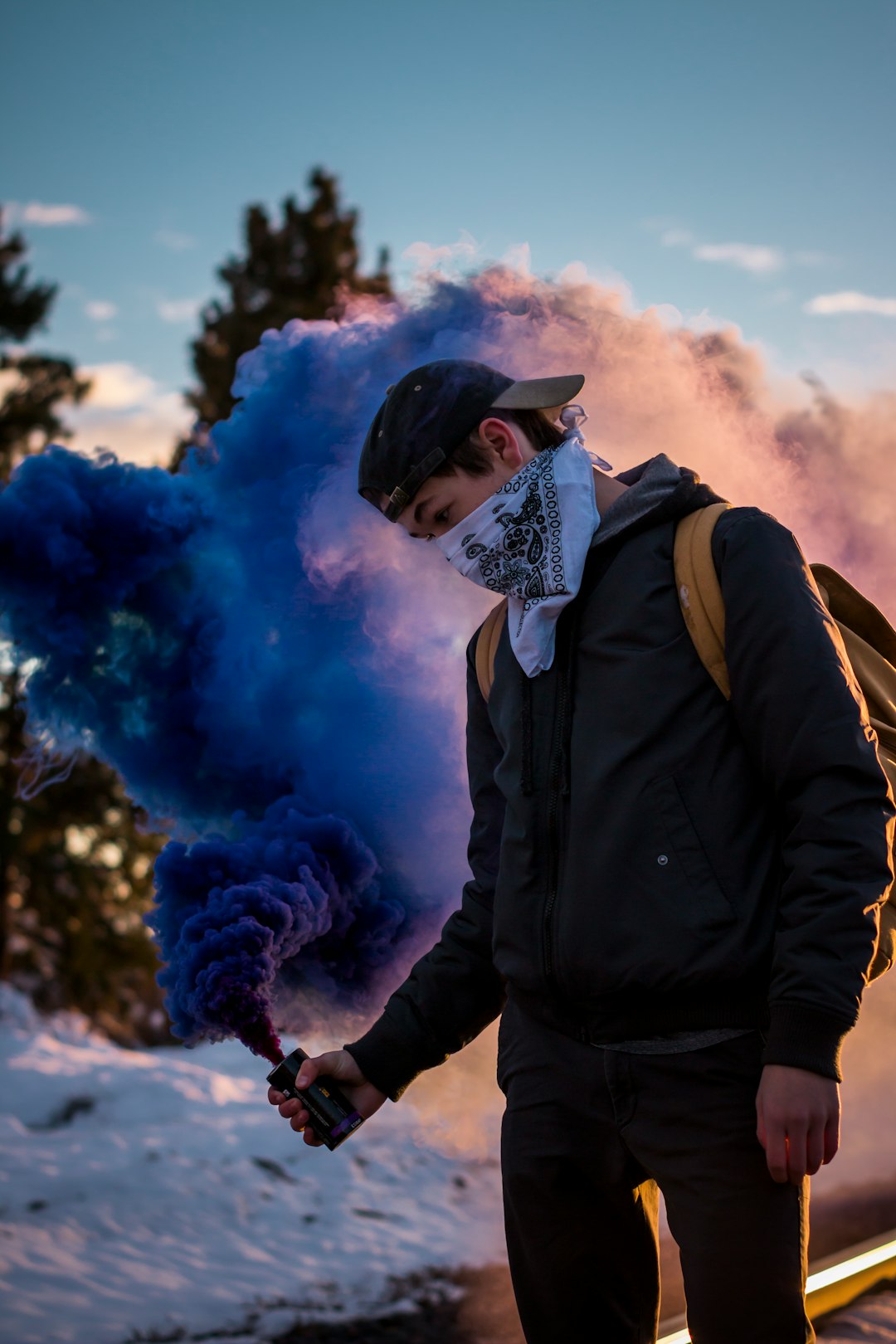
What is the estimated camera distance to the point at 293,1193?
4.83 meters

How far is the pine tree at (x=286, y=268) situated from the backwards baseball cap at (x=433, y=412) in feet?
32.5

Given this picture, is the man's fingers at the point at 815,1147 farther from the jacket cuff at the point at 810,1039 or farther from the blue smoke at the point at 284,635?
the blue smoke at the point at 284,635

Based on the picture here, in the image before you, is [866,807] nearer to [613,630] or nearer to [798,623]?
[798,623]

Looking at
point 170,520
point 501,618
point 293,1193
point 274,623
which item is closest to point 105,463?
point 170,520

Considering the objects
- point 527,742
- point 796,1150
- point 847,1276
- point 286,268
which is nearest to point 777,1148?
point 796,1150

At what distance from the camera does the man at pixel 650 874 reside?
4.79 ft

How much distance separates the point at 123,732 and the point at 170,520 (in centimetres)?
50

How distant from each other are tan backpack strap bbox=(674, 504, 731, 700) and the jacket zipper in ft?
0.74

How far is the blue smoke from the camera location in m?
2.43

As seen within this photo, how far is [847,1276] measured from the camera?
3.09 m

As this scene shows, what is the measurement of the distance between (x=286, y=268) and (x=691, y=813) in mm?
11321

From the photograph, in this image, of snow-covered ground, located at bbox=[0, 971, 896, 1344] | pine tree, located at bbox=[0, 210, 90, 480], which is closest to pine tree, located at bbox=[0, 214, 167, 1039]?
pine tree, located at bbox=[0, 210, 90, 480]

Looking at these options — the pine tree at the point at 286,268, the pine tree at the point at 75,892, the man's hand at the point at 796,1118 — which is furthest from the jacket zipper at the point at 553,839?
the pine tree at the point at 286,268

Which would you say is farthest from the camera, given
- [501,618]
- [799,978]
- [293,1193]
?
[293,1193]
